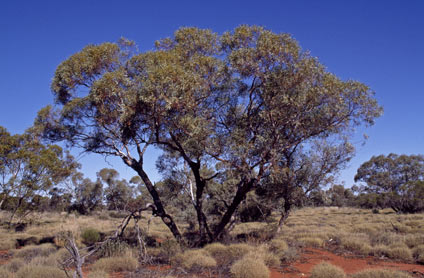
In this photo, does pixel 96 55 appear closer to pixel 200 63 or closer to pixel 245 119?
pixel 200 63

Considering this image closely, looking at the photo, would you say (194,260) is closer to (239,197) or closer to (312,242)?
(239,197)

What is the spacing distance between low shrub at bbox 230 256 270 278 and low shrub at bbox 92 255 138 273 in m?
3.48

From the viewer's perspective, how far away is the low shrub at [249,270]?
8.00 meters

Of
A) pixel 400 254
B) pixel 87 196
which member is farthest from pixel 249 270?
pixel 87 196

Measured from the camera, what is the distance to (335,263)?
414 inches

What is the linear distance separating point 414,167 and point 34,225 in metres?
50.4

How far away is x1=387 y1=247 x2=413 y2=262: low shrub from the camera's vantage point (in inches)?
436

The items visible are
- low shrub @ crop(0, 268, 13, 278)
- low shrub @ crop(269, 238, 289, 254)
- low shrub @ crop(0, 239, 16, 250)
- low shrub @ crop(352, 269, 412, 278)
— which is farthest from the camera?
low shrub @ crop(0, 239, 16, 250)

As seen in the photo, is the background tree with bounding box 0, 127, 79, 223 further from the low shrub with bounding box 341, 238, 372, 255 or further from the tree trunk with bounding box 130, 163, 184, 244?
the low shrub with bounding box 341, 238, 372, 255

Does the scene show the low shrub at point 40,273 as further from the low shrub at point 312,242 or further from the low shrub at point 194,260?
the low shrub at point 312,242

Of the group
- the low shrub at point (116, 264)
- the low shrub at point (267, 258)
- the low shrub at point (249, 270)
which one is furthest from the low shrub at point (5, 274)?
the low shrub at point (267, 258)

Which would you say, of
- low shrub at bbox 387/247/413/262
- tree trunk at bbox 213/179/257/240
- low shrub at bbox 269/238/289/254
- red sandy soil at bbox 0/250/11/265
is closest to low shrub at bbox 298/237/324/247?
low shrub at bbox 269/238/289/254

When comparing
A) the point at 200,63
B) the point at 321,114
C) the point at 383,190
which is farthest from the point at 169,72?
the point at 383,190

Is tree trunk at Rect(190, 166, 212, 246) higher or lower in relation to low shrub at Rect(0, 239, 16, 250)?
higher
